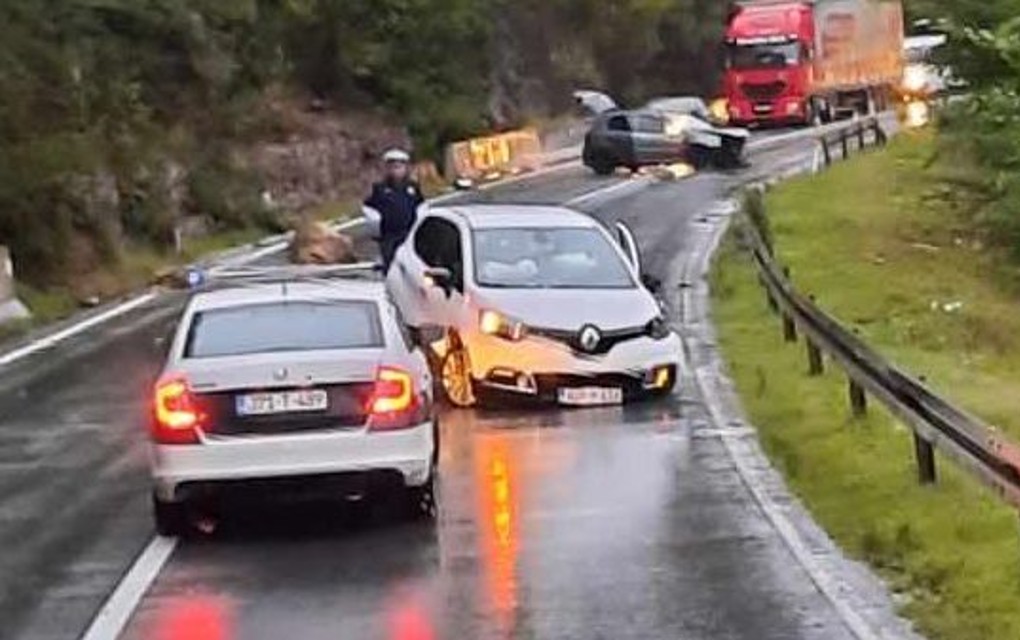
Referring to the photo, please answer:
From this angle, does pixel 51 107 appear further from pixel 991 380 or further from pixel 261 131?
pixel 991 380

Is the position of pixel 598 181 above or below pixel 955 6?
below

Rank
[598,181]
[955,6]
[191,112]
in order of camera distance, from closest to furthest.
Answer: [955,6]
[191,112]
[598,181]

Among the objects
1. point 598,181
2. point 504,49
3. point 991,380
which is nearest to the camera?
point 991,380

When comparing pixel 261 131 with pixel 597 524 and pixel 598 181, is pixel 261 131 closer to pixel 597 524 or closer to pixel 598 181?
pixel 598 181

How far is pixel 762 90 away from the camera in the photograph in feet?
230

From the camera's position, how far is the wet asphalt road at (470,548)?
36.8ft

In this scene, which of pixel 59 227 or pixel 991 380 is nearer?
pixel 991 380

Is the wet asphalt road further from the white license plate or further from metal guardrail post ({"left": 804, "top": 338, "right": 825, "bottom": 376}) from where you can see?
metal guardrail post ({"left": 804, "top": 338, "right": 825, "bottom": 376})

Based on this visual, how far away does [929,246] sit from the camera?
35688mm

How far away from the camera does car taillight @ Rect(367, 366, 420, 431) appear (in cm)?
1369

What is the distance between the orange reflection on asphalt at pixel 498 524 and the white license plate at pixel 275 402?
123 centimetres

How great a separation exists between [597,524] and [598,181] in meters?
38.5

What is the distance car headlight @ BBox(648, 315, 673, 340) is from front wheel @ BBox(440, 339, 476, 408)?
149 centimetres

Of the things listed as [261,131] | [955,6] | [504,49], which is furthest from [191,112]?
[504,49]
